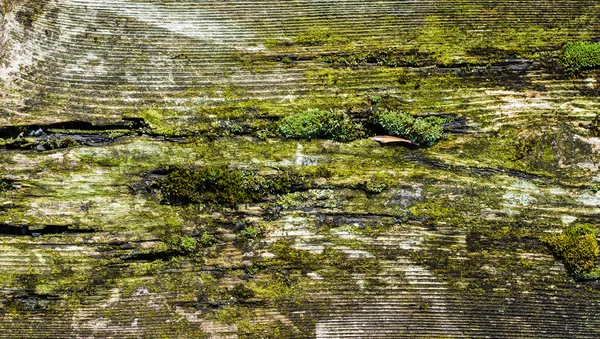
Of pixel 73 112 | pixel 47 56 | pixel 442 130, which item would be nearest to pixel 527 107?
pixel 442 130

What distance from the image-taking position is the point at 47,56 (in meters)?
3.66

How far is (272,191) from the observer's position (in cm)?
368

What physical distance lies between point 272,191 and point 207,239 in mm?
609

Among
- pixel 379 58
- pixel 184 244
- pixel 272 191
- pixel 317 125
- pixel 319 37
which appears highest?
pixel 319 37

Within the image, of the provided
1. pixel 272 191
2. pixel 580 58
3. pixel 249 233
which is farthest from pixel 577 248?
pixel 249 233

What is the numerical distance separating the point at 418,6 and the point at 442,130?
1043mm

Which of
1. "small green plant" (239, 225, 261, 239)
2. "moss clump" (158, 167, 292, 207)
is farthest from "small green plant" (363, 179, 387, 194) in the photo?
"small green plant" (239, 225, 261, 239)

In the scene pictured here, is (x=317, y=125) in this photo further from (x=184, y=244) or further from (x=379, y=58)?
(x=184, y=244)

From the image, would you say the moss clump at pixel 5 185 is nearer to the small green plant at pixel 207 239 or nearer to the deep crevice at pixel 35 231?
the deep crevice at pixel 35 231

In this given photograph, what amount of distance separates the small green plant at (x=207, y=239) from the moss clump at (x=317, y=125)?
0.95m

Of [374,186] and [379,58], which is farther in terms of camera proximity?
[379,58]

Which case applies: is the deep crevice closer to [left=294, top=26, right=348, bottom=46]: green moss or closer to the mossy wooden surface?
the mossy wooden surface

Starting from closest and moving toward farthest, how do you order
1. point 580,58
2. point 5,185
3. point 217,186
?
point 5,185
point 217,186
point 580,58

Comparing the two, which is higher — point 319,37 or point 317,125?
point 319,37
